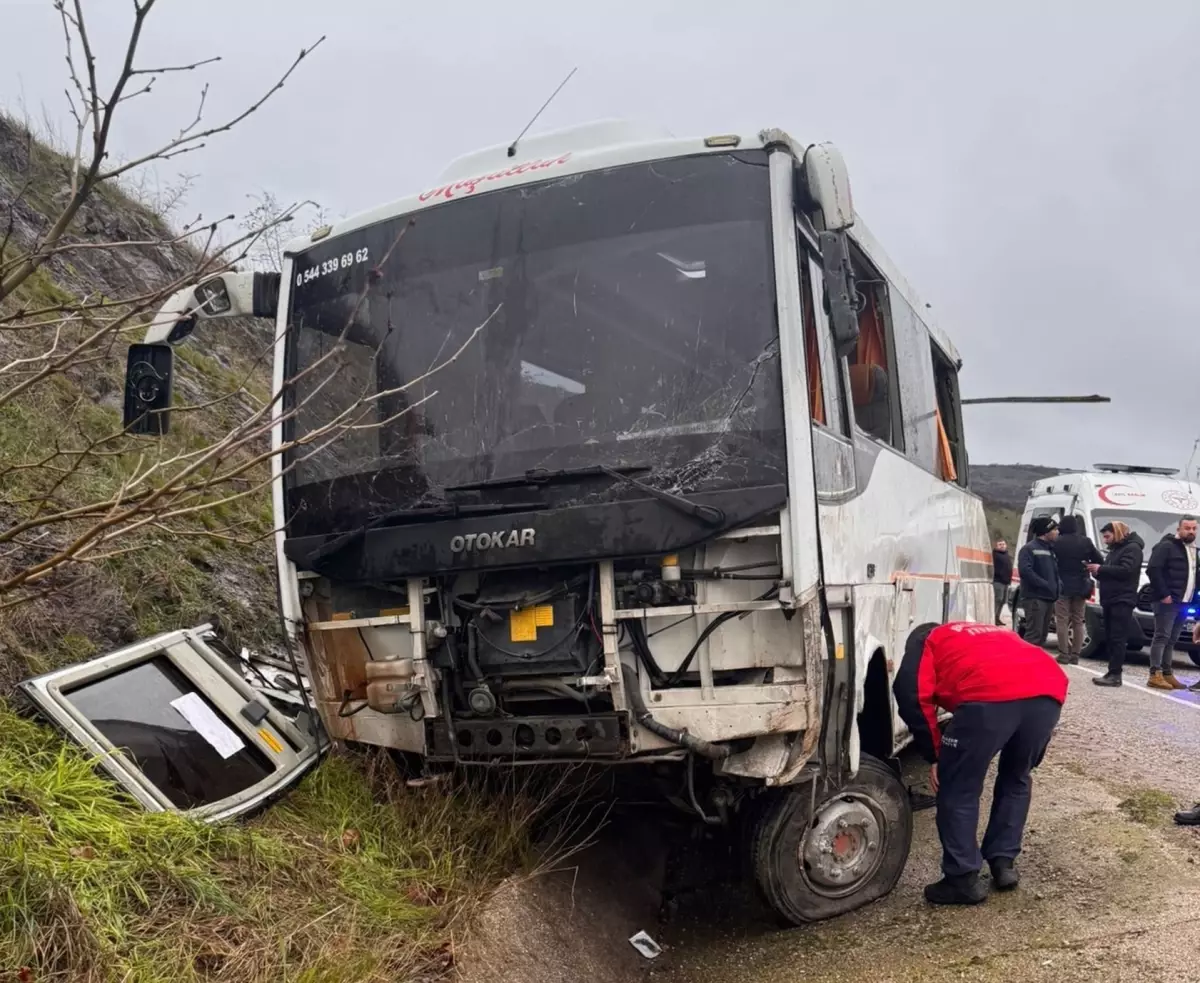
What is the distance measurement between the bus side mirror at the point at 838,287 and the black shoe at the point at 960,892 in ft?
7.81

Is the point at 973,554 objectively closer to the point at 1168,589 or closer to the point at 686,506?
the point at 1168,589

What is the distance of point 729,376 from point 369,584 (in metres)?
1.72

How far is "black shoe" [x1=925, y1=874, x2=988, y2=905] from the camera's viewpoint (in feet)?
15.0

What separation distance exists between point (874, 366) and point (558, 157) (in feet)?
6.27

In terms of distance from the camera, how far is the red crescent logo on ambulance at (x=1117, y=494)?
14.3 meters

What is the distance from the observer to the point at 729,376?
13.1 feet

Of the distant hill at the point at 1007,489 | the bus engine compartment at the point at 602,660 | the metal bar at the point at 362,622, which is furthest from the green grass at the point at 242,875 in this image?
the distant hill at the point at 1007,489

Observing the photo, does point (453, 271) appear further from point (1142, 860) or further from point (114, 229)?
point (114, 229)

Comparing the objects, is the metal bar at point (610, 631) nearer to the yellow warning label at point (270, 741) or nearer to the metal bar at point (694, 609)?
the metal bar at point (694, 609)

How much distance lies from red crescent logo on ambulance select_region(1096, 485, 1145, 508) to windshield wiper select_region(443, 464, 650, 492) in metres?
12.3

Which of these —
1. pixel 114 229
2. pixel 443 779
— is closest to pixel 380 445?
pixel 443 779

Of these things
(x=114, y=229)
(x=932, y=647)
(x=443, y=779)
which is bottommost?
(x=443, y=779)

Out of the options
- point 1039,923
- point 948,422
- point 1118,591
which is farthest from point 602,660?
point 1118,591

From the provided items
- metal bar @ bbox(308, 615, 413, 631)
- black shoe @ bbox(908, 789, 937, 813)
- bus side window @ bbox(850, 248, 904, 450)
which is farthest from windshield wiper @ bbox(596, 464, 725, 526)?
black shoe @ bbox(908, 789, 937, 813)
